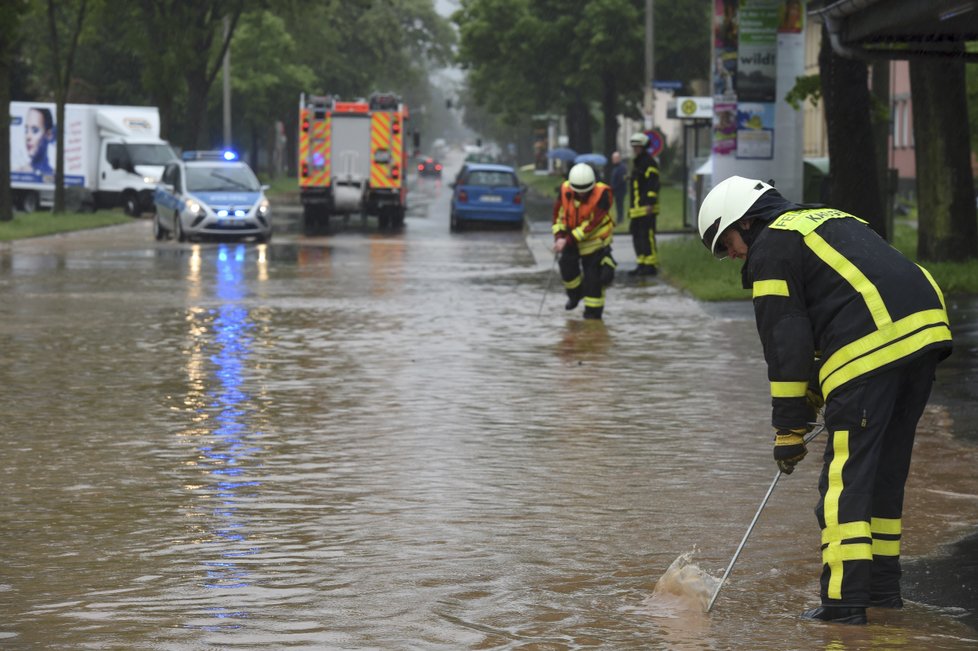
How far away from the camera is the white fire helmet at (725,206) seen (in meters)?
6.68

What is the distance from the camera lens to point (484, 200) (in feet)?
142

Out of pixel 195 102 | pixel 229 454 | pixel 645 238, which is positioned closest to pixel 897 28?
pixel 229 454

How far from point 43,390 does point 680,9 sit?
53.2m

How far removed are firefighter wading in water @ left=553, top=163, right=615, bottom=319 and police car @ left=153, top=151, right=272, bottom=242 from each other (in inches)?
653

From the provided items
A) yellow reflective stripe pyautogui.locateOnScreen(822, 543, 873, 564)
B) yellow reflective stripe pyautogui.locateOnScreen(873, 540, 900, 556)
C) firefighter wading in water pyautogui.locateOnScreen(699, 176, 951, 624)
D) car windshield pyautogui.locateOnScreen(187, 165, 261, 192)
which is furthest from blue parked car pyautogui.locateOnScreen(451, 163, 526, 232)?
yellow reflective stripe pyautogui.locateOnScreen(822, 543, 873, 564)

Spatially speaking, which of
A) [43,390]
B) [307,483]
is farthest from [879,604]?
[43,390]

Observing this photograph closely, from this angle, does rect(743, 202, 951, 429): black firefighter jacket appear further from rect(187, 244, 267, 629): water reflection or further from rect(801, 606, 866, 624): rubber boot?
rect(187, 244, 267, 629): water reflection

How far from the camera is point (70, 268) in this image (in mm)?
27531

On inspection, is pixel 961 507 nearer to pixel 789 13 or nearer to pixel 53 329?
pixel 53 329

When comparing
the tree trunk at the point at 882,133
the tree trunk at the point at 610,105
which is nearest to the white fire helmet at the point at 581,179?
the tree trunk at the point at 882,133

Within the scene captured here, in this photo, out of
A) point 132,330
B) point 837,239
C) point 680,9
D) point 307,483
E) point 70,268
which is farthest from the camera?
point 680,9

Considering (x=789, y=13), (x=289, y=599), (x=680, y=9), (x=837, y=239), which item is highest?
(x=680, y=9)

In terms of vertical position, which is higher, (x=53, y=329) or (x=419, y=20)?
(x=419, y=20)

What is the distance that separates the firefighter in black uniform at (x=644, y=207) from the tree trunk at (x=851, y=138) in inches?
124
